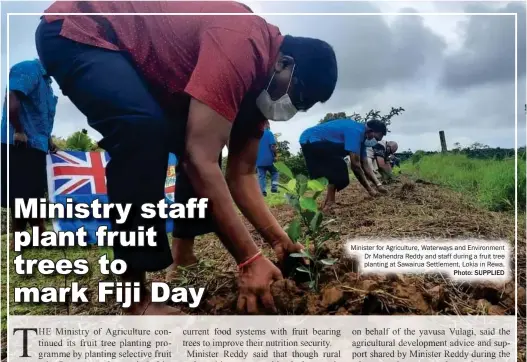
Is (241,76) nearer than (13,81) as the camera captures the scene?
Yes

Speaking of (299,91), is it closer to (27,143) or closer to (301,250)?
(301,250)

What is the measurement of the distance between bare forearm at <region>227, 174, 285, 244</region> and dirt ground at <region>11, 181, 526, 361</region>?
0.04 meters

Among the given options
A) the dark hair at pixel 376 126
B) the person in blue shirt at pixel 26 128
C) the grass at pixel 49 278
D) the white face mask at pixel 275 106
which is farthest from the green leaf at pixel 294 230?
the person in blue shirt at pixel 26 128

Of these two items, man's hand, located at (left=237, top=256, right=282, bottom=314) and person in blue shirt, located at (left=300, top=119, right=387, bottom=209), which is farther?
person in blue shirt, located at (left=300, top=119, right=387, bottom=209)

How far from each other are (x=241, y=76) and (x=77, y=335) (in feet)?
3.50

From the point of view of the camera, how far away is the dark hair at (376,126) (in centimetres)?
207

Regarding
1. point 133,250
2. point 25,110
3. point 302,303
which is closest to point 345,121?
point 302,303

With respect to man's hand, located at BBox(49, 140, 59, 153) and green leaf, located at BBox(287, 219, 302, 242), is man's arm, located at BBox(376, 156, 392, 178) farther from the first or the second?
man's hand, located at BBox(49, 140, 59, 153)

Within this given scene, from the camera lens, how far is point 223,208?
1804 mm

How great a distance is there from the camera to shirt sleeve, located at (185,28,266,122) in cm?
172

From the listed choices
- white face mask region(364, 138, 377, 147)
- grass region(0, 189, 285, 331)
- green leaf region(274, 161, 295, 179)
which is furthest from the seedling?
grass region(0, 189, 285, 331)

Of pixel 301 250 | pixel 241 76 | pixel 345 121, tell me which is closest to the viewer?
pixel 241 76

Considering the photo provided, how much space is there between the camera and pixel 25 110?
1.98m

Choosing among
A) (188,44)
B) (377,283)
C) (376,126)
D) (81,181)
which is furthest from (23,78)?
(377,283)
